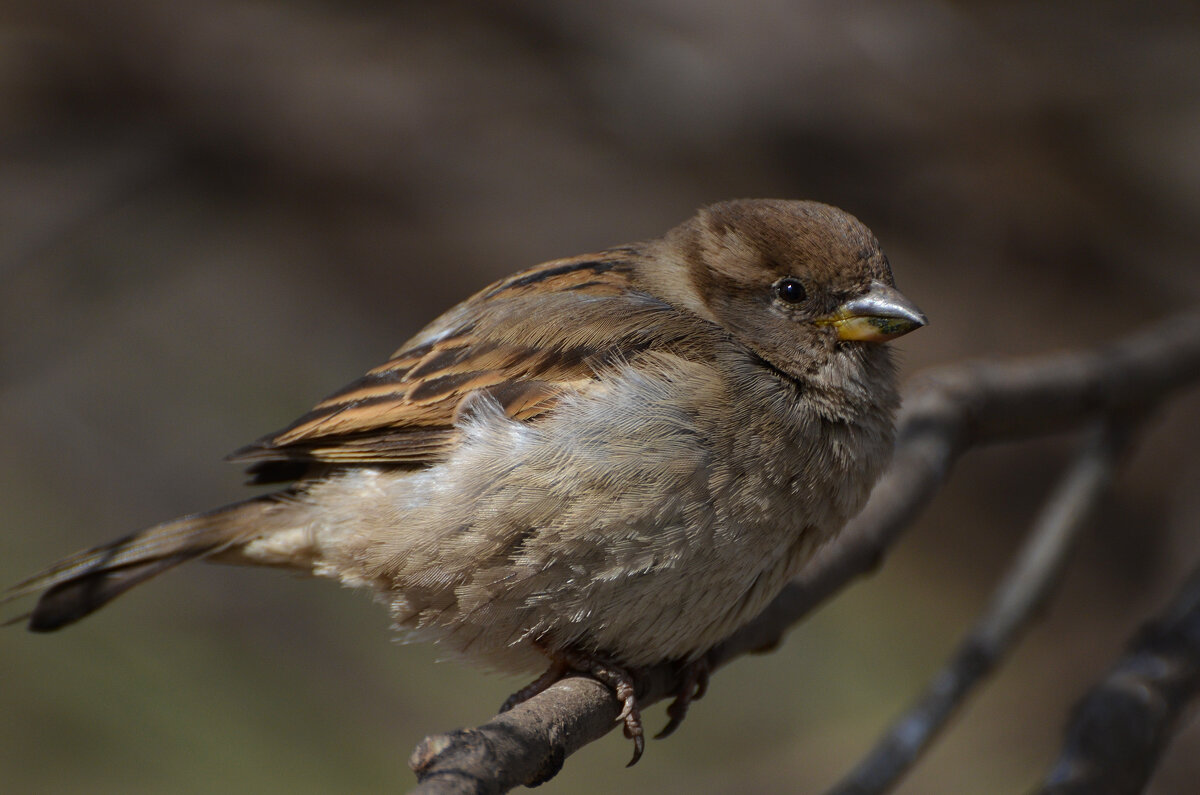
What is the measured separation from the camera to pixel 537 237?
7.23 m

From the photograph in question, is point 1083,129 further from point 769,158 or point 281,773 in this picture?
point 281,773

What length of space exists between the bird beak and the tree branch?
49cm

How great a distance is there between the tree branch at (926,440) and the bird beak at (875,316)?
49 centimetres

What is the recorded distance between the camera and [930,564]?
710 centimetres

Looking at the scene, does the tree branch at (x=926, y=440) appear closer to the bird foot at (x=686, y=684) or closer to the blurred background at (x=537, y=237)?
the bird foot at (x=686, y=684)

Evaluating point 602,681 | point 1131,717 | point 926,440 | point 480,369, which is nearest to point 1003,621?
point 926,440

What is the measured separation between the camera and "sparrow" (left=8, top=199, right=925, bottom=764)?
2.44 metres

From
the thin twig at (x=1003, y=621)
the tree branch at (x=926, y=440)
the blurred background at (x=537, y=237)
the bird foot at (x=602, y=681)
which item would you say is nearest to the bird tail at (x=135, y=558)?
the bird foot at (x=602, y=681)

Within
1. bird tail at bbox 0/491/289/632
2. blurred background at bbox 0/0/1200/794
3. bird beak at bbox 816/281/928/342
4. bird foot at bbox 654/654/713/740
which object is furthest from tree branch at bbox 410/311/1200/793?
blurred background at bbox 0/0/1200/794

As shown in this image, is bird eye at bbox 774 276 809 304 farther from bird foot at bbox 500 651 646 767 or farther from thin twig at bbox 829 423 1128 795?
thin twig at bbox 829 423 1128 795

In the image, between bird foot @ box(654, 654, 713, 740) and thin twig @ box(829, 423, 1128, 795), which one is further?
thin twig @ box(829, 423, 1128, 795)

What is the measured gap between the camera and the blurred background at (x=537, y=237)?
5.65 meters

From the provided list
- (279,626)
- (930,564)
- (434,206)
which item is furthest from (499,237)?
(930,564)

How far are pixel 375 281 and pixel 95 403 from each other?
1.90 m
